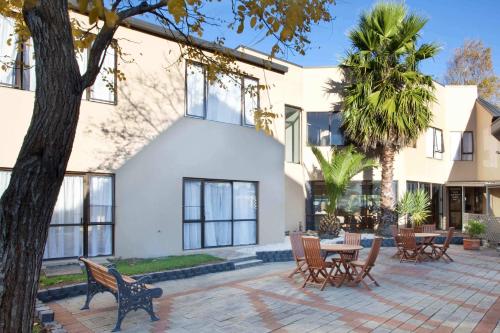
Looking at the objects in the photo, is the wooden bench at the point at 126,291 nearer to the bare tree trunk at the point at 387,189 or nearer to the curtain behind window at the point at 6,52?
the curtain behind window at the point at 6,52

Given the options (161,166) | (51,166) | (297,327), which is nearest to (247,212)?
(161,166)

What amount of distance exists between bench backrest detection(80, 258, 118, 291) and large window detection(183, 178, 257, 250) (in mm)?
5532

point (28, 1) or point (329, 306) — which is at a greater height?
point (28, 1)

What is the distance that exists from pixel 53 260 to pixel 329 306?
21.7ft

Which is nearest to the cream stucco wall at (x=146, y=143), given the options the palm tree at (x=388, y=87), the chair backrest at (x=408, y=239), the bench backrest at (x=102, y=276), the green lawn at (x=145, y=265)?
the green lawn at (x=145, y=265)

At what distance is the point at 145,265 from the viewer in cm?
1017

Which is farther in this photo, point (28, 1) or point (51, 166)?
point (51, 166)

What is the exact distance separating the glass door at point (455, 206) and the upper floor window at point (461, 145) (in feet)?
5.73

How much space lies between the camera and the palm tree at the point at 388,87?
17672 millimetres

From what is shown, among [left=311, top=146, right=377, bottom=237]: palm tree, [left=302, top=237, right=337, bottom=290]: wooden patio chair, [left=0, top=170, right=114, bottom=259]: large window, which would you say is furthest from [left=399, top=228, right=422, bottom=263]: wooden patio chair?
[left=0, top=170, right=114, bottom=259]: large window

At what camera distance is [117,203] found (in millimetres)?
11180

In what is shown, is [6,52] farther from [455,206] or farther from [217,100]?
[455,206]

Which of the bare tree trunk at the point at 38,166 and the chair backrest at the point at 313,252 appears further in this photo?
the chair backrest at the point at 313,252

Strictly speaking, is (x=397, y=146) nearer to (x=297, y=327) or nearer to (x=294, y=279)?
(x=294, y=279)
